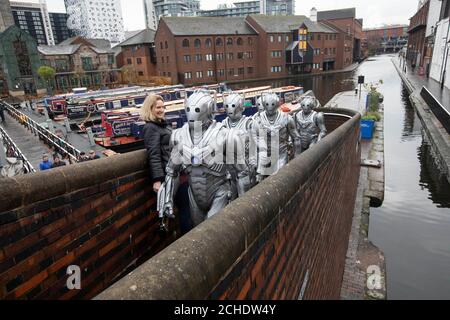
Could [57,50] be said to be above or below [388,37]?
below

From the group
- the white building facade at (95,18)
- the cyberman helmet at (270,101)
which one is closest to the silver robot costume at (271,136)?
the cyberman helmet at (270,101)

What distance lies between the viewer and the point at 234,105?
4883 mm

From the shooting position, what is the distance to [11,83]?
135ft

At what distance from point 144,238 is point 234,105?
2.47m

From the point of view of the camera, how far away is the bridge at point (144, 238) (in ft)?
4.44

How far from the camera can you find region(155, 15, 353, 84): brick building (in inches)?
1711

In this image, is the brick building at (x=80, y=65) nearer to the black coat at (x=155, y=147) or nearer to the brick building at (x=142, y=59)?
the brick building at (x=142, y=59)

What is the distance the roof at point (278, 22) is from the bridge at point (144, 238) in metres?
50.8

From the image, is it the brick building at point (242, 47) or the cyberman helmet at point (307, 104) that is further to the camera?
the brick building at point (242, 47)

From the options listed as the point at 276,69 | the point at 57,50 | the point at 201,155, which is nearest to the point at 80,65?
the point at 57,50

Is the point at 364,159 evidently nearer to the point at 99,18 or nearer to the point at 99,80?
the point at 99,80

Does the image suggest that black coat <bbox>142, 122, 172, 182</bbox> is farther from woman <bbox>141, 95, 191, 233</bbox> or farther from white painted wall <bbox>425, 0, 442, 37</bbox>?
white painted wall <bbox>425, 0, 442, 37</bbox>

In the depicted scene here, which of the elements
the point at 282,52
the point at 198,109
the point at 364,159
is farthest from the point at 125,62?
the point at 198,109

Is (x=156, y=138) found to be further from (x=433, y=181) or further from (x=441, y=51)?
(x=441, y=51)
